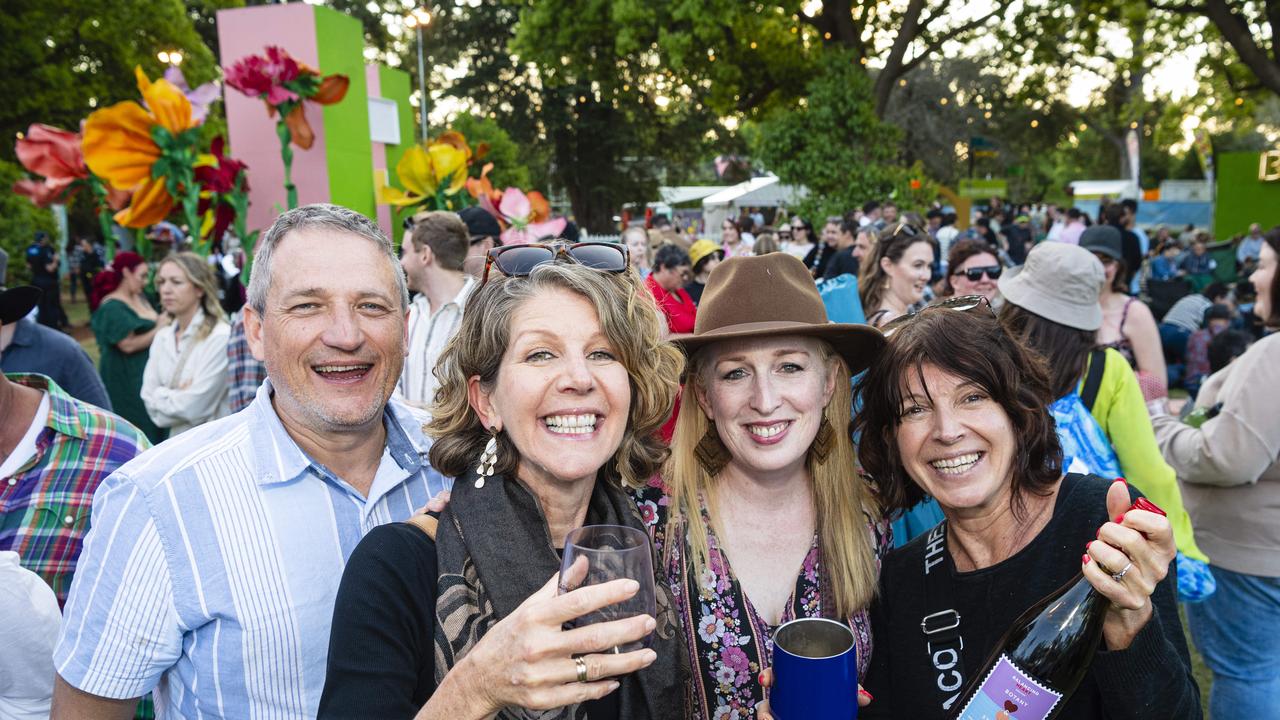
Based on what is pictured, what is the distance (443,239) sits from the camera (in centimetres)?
494

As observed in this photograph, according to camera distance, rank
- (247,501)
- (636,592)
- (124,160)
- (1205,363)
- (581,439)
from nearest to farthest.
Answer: (636,592) < (581,439) < (247,501) < (124,160) < (1205,363)

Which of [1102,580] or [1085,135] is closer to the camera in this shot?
[1102,580]

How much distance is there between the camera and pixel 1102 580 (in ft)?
4.92

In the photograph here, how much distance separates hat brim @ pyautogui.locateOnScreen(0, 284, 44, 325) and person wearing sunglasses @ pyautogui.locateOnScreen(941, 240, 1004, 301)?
467cm

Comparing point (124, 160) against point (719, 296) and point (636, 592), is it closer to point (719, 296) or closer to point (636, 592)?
point (719, 296)

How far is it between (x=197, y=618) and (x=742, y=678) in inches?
50.6

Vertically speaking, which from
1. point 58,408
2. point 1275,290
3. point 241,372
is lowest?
point 241,372

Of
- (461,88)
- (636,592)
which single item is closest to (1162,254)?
(636,592)

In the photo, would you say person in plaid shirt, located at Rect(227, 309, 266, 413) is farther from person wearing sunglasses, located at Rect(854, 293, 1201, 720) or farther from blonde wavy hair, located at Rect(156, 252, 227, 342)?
person wearing sunglasses, located at Rect(854, 293, 1201, 720)

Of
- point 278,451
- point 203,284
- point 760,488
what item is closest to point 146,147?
point 203,284

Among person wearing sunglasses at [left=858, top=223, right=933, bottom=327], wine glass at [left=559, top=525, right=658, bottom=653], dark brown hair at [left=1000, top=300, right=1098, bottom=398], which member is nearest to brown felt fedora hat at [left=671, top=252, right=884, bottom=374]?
wine glass at [left=559, top=525, right=658, bottom=653]

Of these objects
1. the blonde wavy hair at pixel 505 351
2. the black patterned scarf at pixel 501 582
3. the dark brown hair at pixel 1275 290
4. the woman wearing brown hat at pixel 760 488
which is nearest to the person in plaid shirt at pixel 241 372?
the blonde wavy hair at pixel 505 351

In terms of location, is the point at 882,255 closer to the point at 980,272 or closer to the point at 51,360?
the point at 980,272

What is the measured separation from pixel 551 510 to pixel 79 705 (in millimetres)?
1126
